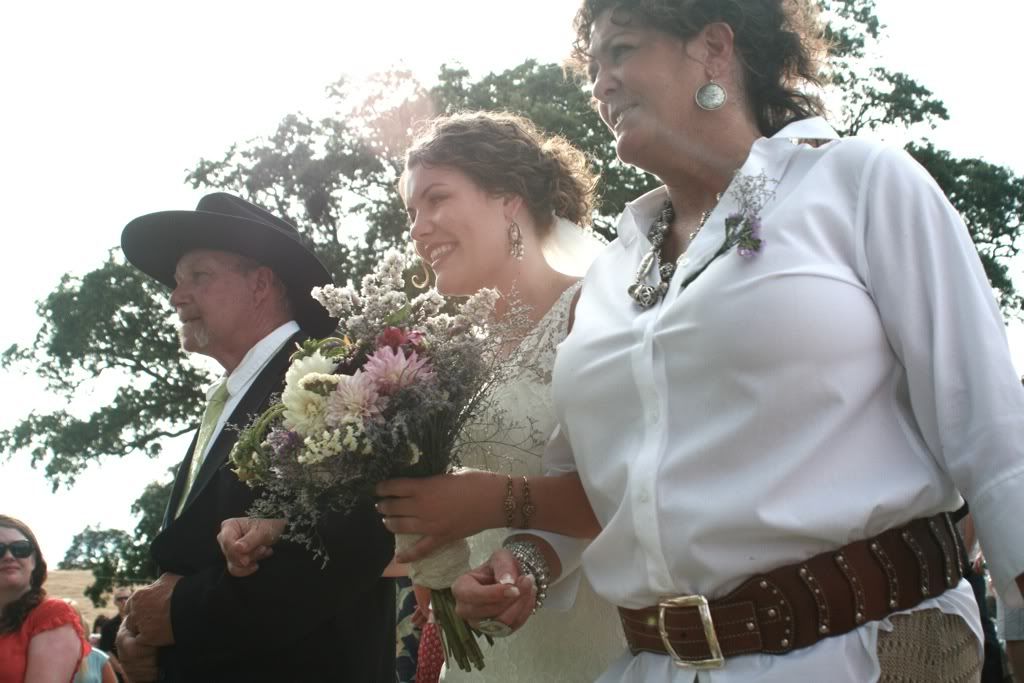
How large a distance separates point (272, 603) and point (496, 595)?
119cm

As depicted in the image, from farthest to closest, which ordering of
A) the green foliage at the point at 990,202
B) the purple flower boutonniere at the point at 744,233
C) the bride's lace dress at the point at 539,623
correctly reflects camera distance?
the green foliage at the point at 990,202 < the bride's lace dress at the point at 539,623 < the purple flower boutonniere at the point at 744,233

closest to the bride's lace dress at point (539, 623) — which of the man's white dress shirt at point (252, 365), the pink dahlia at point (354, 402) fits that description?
the pink dahlia at point (354, 402)

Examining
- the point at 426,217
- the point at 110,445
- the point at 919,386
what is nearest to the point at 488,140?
the point at 426,217

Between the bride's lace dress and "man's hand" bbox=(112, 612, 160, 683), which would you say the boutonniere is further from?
"man's hand" bbox=(112, 612, 160, 683)

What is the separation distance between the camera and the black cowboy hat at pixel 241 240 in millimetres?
4383

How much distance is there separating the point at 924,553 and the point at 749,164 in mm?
Answer: 897

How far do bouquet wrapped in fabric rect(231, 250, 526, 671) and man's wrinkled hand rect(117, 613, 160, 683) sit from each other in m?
1.01

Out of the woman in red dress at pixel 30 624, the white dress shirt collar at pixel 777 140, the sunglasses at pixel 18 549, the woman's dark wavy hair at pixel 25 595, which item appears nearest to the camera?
the white dress shirt collar at pixel 777 140

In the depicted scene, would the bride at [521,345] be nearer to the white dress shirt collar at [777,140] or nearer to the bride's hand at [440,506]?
the bride's hand at [440,506]

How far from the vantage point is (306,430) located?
8.97 feet

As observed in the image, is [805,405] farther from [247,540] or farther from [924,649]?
[247,540]

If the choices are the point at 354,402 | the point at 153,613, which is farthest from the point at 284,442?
the point at 153,613

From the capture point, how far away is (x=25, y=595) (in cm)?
538

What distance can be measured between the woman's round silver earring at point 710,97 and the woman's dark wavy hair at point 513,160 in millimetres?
1320
